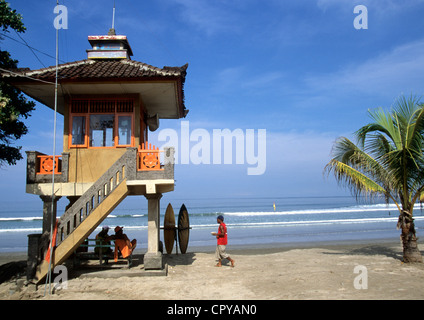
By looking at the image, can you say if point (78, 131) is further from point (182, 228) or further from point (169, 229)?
point (182, 228)

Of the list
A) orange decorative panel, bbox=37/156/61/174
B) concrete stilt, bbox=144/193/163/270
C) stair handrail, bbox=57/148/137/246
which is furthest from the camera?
concrete stilt, bbox=144/193/163/270

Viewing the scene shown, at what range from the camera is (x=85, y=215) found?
32.2ft

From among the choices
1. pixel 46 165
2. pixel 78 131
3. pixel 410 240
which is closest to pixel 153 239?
pixel 46 165

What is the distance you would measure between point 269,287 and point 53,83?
8834 mm

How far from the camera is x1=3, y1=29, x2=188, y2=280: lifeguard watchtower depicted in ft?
32.3

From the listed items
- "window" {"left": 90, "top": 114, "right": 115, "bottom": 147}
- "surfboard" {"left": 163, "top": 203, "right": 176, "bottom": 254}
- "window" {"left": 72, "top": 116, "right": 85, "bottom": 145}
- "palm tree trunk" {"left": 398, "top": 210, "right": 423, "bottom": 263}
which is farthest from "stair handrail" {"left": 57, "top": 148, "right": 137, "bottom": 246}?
"palm tree trunk" {"left": 398, "top": 210, "right": 423, "bottom": 263}

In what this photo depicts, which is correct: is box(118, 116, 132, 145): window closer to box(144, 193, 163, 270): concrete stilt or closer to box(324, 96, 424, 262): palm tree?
box(144, 193, 163, 270): concrete stilt

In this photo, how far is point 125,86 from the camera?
10.7 m

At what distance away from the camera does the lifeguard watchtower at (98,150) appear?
9.84 meters

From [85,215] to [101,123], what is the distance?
3.19 m

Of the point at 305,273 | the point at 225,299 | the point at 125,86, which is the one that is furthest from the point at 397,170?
the point at 125,86

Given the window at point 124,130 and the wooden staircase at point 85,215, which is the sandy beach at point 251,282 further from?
the window at point 124,130

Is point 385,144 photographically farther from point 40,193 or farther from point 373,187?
point 40,193

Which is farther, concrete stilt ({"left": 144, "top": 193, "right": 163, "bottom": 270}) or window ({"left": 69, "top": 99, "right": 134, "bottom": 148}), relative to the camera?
window ({"left": 69, "top": 99, "right": 134, "bottom": 148})
